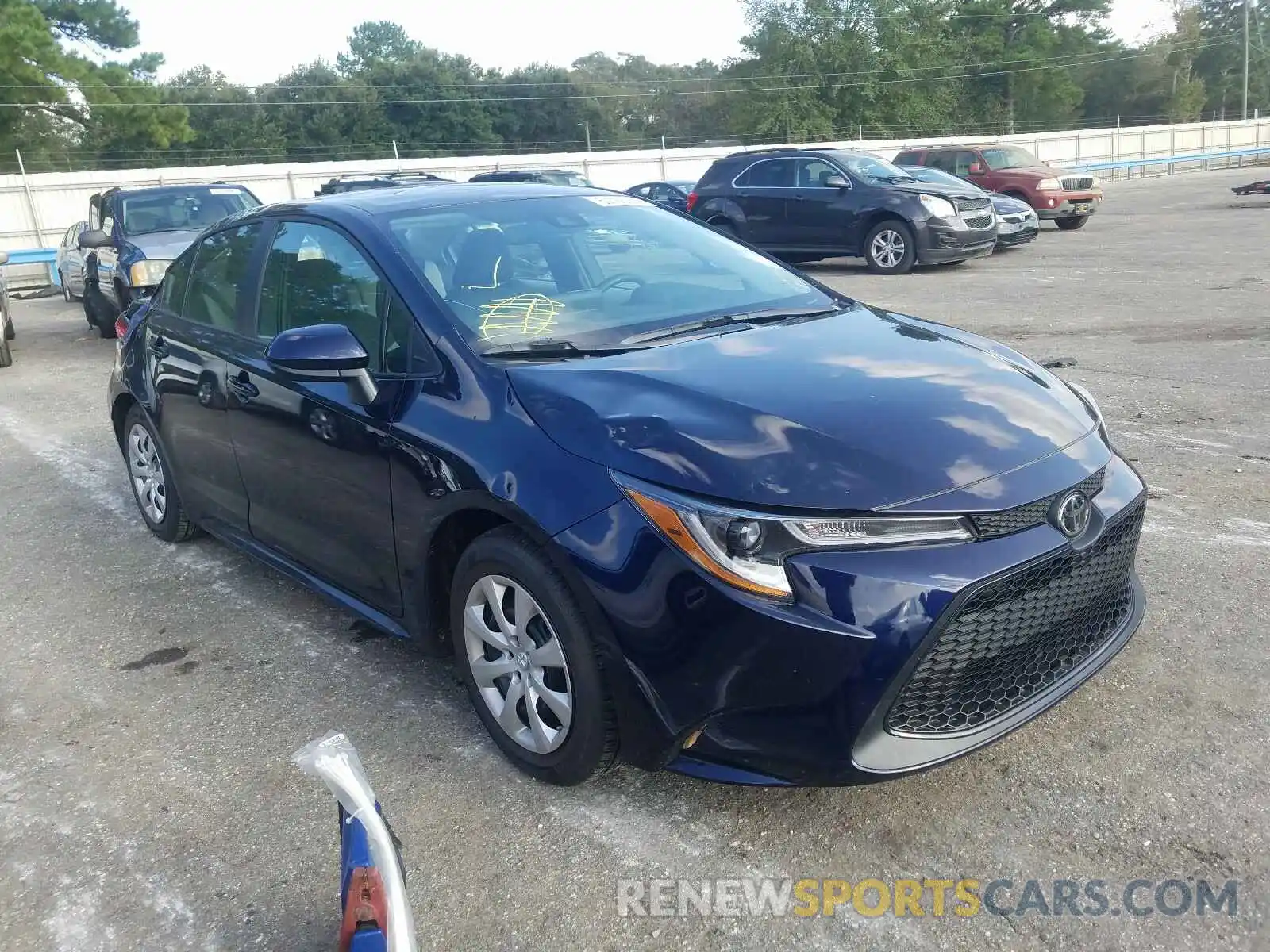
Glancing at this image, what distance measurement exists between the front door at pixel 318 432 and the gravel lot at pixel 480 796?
45 centimetres

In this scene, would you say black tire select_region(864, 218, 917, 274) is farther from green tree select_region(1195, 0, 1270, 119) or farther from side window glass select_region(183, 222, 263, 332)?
green tree select_region(1195, 0, 1270, 119)

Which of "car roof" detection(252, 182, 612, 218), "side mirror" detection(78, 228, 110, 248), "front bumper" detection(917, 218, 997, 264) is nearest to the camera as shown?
"car roof" detection(252, 182, 612, 218)

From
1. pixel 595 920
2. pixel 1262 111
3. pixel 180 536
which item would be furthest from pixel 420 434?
pixel 1262 111

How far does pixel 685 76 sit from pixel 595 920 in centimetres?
8192

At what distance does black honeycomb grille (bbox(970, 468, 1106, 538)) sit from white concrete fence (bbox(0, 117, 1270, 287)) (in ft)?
47.0

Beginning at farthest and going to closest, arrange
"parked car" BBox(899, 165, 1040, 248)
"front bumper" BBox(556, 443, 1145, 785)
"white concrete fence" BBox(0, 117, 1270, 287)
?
"white concrete fence" BBox(0, 117, 1270, 287)
"parked car" BBox(899, 165, 1040, 248)
"front bumper" BBox(556, 443, 1145, 785)

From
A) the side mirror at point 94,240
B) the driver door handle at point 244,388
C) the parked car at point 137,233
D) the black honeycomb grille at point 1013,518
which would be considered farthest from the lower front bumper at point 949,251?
the black honeycomb grille at point 1013,518

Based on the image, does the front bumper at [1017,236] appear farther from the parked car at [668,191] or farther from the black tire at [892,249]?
the parked car at [668,191]

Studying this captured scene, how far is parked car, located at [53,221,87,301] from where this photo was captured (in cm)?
1485

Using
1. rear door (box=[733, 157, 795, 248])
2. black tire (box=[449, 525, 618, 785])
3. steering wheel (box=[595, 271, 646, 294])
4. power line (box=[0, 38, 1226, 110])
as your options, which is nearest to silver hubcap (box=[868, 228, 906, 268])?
rear door (box=[733, 157, 795, 248])

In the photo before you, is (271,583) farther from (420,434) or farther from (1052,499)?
(1052,499)

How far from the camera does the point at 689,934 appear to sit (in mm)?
2457

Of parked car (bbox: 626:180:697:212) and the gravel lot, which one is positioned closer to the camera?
the gravel lot

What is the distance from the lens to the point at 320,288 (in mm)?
3846
